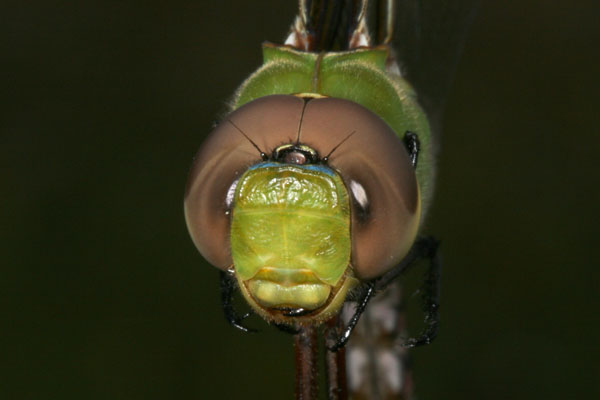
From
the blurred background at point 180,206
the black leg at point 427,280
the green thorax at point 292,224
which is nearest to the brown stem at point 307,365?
the black leg at point 427,280

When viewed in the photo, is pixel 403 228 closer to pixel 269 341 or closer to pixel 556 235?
pixel 269 341

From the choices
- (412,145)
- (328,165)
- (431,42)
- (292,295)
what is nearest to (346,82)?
(412,145)

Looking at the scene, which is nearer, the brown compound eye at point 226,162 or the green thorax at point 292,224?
the green thorax at point 292,224

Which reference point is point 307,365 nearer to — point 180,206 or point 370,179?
point 370,179

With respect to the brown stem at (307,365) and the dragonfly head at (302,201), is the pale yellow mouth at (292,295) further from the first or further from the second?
the brown stem at (307,365)

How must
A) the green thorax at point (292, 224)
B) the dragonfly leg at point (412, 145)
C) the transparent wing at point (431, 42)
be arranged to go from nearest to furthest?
the green thorax at point (292, 224), the dragonfly leg at point (412, 145), the transparent wing at point (431, 42)

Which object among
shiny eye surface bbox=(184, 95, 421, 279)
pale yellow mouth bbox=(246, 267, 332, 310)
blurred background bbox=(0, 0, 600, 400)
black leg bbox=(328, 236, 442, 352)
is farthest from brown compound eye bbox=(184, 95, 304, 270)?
blurred background bbox=(0, 0, 600, 400)
